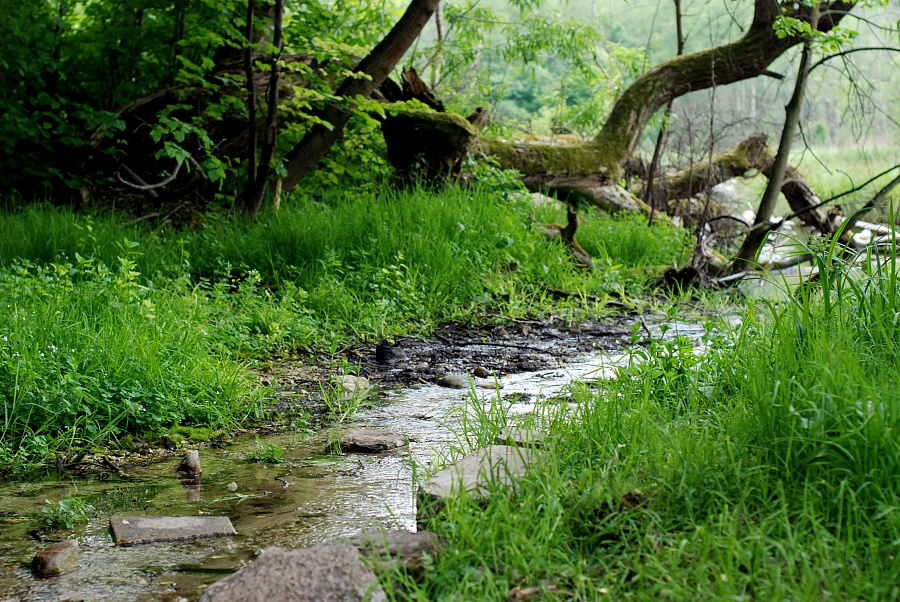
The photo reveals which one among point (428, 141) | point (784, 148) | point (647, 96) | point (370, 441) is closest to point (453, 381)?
point (370, 441)

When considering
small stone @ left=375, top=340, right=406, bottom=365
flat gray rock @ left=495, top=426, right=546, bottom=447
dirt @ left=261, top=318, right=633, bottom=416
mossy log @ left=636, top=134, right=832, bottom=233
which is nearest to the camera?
flat gray rock @ left=495, top=426, right=546, bottom=447

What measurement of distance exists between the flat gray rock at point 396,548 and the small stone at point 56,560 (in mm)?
798

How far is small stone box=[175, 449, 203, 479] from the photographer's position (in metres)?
2.97

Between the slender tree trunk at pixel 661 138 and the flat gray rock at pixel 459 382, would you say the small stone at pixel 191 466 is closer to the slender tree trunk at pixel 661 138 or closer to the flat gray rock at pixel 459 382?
the flat gray rock at pixel 459 382

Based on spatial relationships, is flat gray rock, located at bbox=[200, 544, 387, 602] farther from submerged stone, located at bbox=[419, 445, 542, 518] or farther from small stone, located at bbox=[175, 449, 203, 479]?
small stone, located at bbox=[175, 449, 203, 479]

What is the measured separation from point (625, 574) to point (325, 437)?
188 centimetres

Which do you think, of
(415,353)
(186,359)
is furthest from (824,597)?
(415,353)

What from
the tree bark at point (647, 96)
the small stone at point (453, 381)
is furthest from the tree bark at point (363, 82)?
the small stone at point (453, 381)

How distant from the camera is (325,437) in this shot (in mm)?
3482

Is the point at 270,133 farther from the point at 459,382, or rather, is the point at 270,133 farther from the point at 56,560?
the point at 56,560

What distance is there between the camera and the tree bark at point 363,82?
7.56 m

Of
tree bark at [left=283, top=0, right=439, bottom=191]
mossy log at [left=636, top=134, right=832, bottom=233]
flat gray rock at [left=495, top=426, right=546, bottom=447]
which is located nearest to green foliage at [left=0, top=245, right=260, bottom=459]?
flat gray rock at [left=495, top=426, right=546, bottom=447]

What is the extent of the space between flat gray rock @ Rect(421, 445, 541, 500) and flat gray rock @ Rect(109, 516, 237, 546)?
2.26 feet

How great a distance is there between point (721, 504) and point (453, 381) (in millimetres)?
2438
